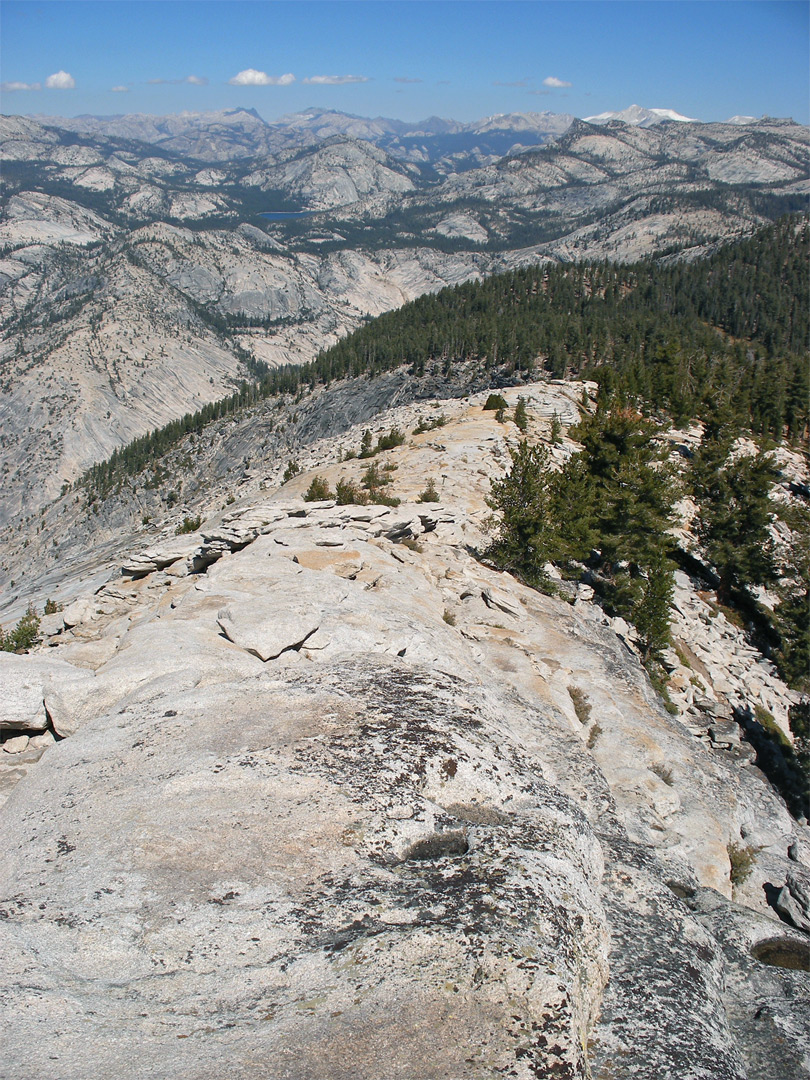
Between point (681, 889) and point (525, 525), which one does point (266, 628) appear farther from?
point (525, 525)

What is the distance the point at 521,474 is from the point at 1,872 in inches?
1068

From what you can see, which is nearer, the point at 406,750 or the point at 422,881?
the point at 422,881

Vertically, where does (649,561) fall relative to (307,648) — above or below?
below

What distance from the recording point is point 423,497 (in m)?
36.6

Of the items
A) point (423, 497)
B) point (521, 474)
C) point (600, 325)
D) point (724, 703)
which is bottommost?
point (724, 703)

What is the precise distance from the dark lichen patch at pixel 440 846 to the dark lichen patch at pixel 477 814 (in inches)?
18.6

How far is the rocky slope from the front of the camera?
714cm

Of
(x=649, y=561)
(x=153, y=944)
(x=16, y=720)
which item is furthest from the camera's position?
(x=649, y=561)

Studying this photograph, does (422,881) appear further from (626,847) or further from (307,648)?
(307,648)

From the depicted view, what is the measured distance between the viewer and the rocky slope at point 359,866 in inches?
281

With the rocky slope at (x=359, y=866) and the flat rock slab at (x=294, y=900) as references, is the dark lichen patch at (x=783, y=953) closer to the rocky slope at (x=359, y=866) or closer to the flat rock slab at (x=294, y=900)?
the rocky slope at (x=359, y=866)

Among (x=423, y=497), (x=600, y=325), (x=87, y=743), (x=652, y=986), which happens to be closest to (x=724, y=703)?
(x=423, y=497)

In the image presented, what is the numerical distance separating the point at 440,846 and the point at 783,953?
9.26m

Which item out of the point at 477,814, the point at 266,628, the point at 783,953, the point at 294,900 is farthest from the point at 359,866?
the point at 783,953
